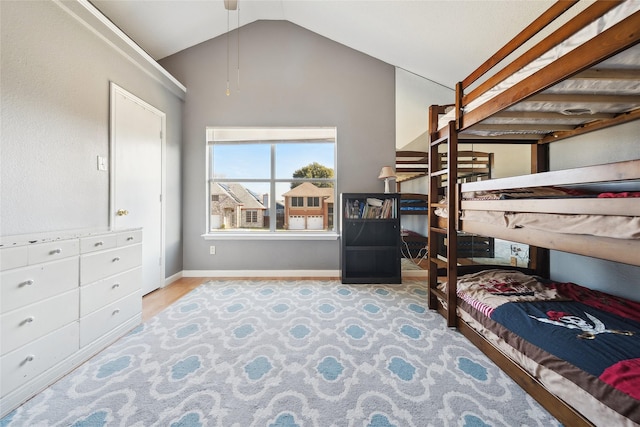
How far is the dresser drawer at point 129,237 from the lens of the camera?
72.2 inches

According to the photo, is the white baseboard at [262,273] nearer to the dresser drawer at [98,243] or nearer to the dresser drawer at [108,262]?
the dresser drawer at [108,262]

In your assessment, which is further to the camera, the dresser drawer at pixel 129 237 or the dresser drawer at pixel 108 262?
the dresser drawer at pixel 129 237

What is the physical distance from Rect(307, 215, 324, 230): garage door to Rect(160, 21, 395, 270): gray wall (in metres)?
0.53

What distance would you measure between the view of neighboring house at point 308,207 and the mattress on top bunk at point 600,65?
2.07 metres

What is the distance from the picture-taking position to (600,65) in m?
1.11

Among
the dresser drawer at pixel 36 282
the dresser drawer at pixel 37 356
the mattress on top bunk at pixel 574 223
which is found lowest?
the dresser drawer at pixel 37 356

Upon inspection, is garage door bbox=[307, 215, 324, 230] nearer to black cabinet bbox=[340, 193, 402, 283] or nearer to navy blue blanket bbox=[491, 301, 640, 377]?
black cabinet bbox=[340, 193, 402, 283]

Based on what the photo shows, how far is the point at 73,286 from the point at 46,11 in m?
1.85

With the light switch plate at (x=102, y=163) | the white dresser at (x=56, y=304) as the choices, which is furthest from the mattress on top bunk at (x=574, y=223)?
the light switch plate at (x=102, y=163)

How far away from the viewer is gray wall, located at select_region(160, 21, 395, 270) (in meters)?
3.24

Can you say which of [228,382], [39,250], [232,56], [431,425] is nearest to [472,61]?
[232,56]

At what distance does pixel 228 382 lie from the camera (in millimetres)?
1328

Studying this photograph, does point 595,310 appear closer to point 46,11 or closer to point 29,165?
point 29,165

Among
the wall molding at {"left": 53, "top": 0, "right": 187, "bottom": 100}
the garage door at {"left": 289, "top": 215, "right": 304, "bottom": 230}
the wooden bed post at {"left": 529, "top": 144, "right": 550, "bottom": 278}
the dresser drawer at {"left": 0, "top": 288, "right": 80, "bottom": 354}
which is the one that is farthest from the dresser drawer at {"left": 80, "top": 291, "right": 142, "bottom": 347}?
the wooden bed post at {"left": 529, "top": 144, "right": 550, "bottom": 278}
